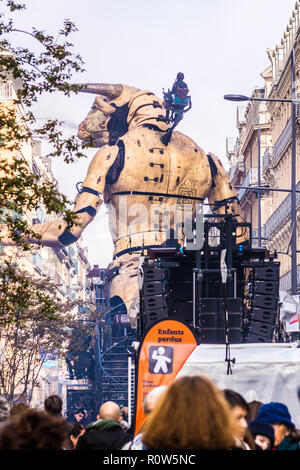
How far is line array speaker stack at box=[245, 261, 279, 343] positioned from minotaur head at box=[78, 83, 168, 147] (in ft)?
65.9

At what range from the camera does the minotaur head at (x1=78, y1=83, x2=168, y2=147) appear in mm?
39531

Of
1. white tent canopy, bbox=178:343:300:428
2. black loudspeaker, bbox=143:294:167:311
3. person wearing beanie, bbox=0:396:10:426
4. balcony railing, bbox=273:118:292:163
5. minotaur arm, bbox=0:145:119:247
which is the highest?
balcony railing, bbox=273:118:292:163

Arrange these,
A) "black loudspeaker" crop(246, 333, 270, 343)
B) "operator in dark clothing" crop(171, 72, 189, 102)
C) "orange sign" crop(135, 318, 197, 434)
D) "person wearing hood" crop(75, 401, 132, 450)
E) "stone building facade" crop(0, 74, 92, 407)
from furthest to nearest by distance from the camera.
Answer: "stone building facade" crop(0, 74, 92, 407) → "operator in dark clothing" crop(171, 72, 189, 102) → "black loudspeaker" crop(246, 333, 270, 343) → "orange sign" crop(135, 318, 197, 434) → "person wearing hood" crop(75, 401, 132, 450)

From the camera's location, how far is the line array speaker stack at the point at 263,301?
19.8 m

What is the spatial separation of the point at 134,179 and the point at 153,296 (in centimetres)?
1755

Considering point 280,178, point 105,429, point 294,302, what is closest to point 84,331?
point 280,178

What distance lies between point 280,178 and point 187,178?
21.5m

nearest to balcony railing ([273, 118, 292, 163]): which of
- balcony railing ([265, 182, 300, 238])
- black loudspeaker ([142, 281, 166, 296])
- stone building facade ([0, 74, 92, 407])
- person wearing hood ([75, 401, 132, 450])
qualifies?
balcony railing ([265, 182, 300, 238])

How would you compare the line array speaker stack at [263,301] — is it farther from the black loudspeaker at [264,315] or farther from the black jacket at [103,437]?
the black jacket at [103,437]

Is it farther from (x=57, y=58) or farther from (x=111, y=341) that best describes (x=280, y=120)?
(x=57, y=58)

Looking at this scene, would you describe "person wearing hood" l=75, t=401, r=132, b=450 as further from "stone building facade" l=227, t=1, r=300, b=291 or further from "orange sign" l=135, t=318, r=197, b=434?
"stone building facade" l=227, t=1, r=300, b=291

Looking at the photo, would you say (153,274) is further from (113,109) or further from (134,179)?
(113,109)

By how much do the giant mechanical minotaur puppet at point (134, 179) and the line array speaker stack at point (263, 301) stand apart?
51.6ft

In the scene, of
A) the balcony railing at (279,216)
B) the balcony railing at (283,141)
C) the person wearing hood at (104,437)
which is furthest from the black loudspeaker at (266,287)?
the balcony railing at (283,141)
